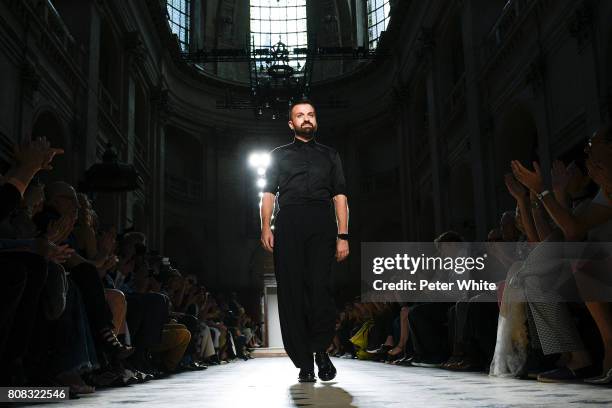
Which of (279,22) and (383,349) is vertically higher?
(279,22)

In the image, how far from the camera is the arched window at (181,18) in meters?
23.0

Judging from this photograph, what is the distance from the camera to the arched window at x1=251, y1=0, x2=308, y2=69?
84.8ft

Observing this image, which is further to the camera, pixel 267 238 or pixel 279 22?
pixel 279 22

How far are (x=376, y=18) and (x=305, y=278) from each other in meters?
20.9

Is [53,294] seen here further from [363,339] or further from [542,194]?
[363,339]

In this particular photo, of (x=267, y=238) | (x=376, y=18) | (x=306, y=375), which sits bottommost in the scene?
(x=306, y=375)

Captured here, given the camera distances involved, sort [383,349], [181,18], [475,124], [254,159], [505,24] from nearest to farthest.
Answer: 1. [383,349]
2. [505,24]
3. [475,124]
4. [181,18]
5. [254,159]

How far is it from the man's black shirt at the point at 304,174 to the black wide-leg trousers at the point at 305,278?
0.25 ft

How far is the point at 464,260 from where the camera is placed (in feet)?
25.9

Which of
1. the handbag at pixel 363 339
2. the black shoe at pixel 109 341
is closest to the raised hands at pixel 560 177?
the black shoe at pixel 109 341

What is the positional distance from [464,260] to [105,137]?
971 cm

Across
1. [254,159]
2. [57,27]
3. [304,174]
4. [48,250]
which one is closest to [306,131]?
[304,174]

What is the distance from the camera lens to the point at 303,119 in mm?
4324

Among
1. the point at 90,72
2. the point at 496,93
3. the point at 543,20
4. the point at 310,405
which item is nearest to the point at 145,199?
the point at 90,72
